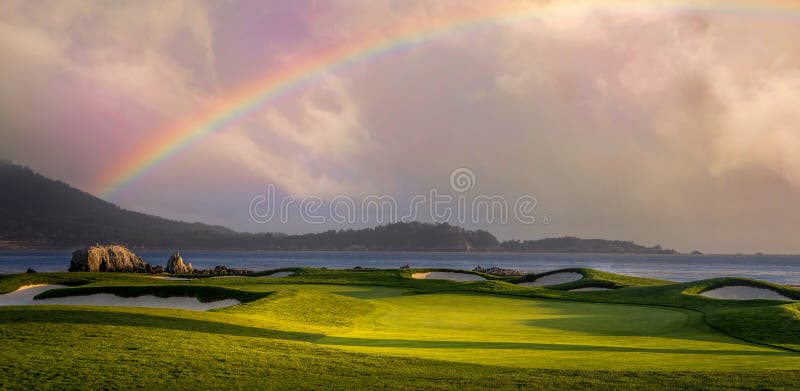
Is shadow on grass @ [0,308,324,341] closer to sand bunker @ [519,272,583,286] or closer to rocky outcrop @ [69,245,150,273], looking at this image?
sand bunker @ [519,272,583,286]

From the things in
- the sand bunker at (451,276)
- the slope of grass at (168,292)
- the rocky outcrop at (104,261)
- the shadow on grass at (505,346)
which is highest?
the rocky outcrop at (104,261)

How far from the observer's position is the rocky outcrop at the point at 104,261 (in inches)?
2303

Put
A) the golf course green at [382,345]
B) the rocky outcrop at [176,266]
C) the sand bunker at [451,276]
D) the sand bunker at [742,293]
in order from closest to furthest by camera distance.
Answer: the golf course green at [382,345], the sand bunker at [742,293], the sand bunker at [451,276], the rocky outcrop at [176,266]

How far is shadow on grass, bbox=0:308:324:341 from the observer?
51.6ft

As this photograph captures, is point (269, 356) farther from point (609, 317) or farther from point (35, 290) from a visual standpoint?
point (35, 290)

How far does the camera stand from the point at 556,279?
5375 centimetres

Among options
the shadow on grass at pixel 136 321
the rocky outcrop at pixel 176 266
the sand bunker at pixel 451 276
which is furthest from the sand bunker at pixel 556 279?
the shadow on grass at pixel 136 321

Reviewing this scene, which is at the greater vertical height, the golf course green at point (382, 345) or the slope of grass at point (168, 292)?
the slope of grass at point (168, 292)

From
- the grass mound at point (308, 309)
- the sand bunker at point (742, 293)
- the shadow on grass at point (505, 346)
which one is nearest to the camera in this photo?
the shadow on grass at point (505, 346)

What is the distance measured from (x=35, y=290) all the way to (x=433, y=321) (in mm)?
22181

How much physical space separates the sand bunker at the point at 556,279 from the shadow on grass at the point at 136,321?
38685mm

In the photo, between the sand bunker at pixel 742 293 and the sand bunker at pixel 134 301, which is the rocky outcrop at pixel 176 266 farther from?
the sand bunker at pixel 742 293

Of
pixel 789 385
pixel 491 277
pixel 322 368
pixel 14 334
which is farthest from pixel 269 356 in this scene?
pixel 491 277

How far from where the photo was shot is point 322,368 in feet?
39.1
